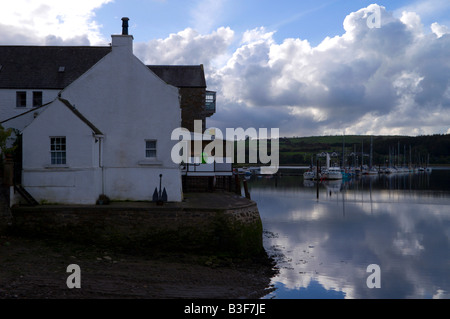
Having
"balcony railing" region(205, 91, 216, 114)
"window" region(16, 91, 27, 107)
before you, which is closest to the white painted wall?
"window" region(16, 91, 27, 107)

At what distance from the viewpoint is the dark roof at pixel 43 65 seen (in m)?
27.0

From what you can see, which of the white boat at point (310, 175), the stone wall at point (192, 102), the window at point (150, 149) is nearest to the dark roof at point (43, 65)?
the stone wall at point (192, 102)

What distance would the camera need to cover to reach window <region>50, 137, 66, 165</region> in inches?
774

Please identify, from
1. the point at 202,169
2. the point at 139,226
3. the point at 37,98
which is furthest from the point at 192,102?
the point at 139,226

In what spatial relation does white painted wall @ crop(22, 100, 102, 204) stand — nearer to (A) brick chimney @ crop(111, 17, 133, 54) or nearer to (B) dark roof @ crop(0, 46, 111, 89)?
(A) brick chimney @ crop(111, 17, 133, 54)

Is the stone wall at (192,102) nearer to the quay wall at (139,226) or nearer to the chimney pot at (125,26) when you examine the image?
the chimney pot at (125,26)

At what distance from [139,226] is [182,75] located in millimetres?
20054

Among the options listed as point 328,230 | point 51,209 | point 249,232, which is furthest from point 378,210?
point 51,209

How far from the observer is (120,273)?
1502 centimetres

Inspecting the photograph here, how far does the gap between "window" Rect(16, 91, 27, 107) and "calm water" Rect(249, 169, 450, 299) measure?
19316 millimetres

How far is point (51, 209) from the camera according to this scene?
18.4m

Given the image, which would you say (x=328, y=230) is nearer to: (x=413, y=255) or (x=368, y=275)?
(x=413, y=255)

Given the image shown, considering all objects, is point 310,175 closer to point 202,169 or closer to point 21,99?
point 202,169

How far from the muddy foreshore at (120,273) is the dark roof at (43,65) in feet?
43.5
